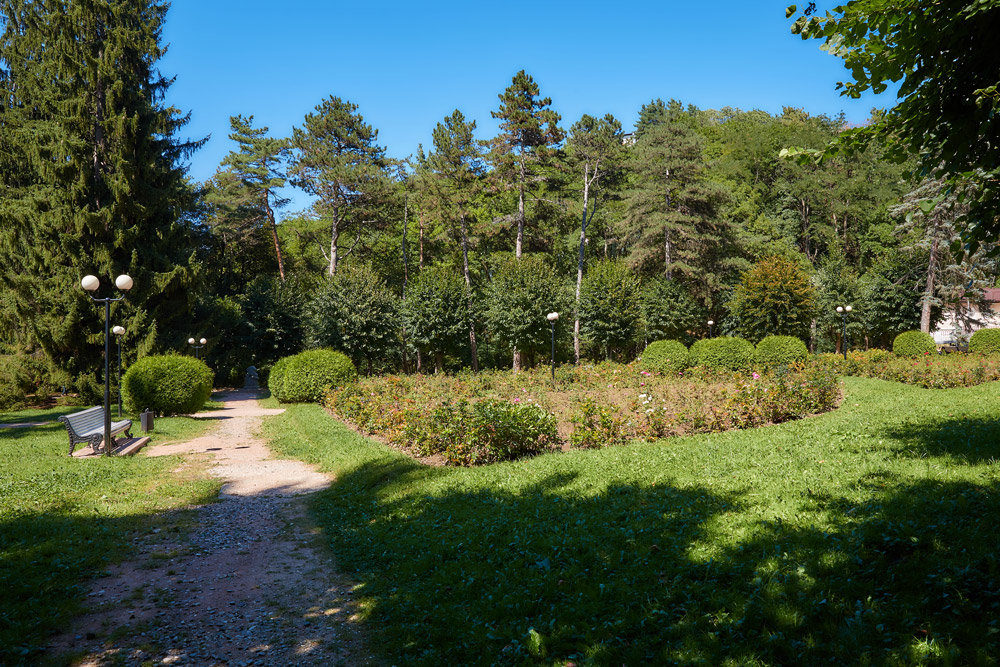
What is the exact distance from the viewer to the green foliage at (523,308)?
29422mm

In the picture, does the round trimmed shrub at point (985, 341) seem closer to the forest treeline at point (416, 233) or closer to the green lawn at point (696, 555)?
the forest treeline at point (416, 233)

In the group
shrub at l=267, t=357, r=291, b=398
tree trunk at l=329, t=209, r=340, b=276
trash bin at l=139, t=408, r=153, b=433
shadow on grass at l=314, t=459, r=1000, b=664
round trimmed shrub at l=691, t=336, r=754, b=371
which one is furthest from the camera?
tree trunk at l=329, t=209, r=340, b=276

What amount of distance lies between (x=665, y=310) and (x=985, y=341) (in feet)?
47.7

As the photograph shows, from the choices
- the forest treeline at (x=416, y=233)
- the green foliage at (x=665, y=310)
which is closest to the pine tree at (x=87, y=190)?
the forest treeline at (x=416, y=233)

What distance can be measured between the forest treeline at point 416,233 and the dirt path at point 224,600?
19.6 metres

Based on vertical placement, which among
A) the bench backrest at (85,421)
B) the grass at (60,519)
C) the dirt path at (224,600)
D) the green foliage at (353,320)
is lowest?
the dirt path at (224,600)

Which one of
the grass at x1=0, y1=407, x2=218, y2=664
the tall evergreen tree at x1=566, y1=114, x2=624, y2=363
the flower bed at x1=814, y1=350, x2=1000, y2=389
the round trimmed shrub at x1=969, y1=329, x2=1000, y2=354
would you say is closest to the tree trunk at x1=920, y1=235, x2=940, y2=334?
the round trimmed shrub at x1=969, y1=329, x2=1000, y2=354

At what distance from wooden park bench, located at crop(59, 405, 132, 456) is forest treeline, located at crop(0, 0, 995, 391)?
1185 centimetres

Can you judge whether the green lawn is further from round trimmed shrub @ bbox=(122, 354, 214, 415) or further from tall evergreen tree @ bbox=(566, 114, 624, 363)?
tall evergreen tree @ bbox=(566, 114, 624, 363)

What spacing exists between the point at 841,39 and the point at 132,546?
812 cm

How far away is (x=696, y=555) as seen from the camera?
4.54 meters

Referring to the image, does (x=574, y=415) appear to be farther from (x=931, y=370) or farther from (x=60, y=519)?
(x=931, y=370)

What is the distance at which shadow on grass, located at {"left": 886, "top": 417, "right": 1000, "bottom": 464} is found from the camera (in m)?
6.48

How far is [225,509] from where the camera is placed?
294 inches
